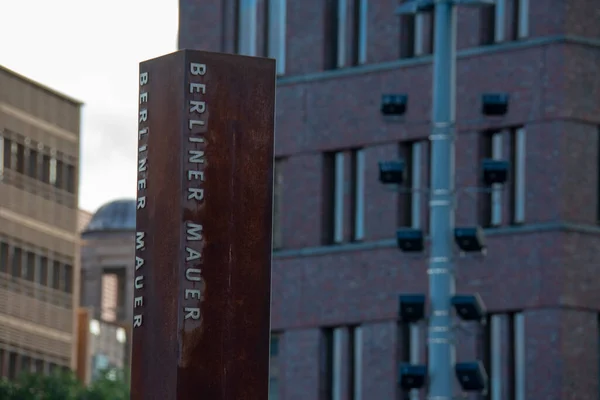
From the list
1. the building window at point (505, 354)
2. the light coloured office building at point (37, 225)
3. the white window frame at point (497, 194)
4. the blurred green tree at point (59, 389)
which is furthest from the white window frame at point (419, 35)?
the light coloured office building at point (37, 225)

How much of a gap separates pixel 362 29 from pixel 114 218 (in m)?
61.6

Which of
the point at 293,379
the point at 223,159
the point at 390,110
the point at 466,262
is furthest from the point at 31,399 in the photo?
the point at 223,159

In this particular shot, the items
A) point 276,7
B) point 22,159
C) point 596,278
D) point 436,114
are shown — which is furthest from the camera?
point 22,159

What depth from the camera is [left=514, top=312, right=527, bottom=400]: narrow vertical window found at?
56.8 m

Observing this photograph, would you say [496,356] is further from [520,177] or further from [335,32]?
[335,32]

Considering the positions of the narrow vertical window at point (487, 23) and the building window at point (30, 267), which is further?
the building window at point (30, 267)

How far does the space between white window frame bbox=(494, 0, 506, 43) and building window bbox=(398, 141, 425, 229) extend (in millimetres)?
3060

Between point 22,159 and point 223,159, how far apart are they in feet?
194

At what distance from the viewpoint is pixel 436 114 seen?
42.5m

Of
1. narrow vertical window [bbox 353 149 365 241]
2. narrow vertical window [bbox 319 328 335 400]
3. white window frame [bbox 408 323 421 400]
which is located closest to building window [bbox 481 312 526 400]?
white window frame [bbox 408 323 421 400]

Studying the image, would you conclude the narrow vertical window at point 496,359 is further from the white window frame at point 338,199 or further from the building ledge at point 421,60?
the building ledge at point 421,60

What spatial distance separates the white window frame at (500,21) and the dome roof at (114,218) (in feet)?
206

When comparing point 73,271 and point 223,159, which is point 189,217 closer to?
point 223,159

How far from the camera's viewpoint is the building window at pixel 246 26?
2483 inches
